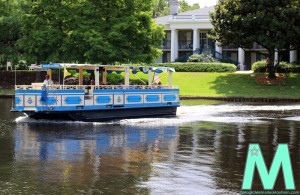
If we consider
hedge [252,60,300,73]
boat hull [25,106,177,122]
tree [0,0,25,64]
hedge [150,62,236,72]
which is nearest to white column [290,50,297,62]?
hedge [252,60,300,73]

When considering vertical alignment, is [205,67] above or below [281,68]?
above

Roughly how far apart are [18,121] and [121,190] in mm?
17691

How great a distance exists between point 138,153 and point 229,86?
121ft

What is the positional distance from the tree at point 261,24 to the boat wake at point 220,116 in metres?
15.2

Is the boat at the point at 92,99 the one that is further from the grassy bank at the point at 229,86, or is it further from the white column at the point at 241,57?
the white column at the point at 241,57

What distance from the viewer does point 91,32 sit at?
2055 inches

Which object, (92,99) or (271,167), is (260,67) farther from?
(271,167)

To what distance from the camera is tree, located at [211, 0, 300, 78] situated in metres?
54.0

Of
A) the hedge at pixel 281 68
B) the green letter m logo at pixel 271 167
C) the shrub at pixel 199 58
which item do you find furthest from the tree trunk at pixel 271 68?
→ the green letter m logo at pixel 271 167

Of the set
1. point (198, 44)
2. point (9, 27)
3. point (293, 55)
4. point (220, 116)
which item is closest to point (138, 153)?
point (220, 116)

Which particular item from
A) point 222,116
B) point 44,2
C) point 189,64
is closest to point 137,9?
point 44,2

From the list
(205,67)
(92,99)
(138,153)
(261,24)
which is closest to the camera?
(138,153)

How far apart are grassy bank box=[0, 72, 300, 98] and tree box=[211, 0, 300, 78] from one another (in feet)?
9.31

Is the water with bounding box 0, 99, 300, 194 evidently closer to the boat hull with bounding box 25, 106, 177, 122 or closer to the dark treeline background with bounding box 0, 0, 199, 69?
the boat hull with bounding box 25, 106, 177, 122
